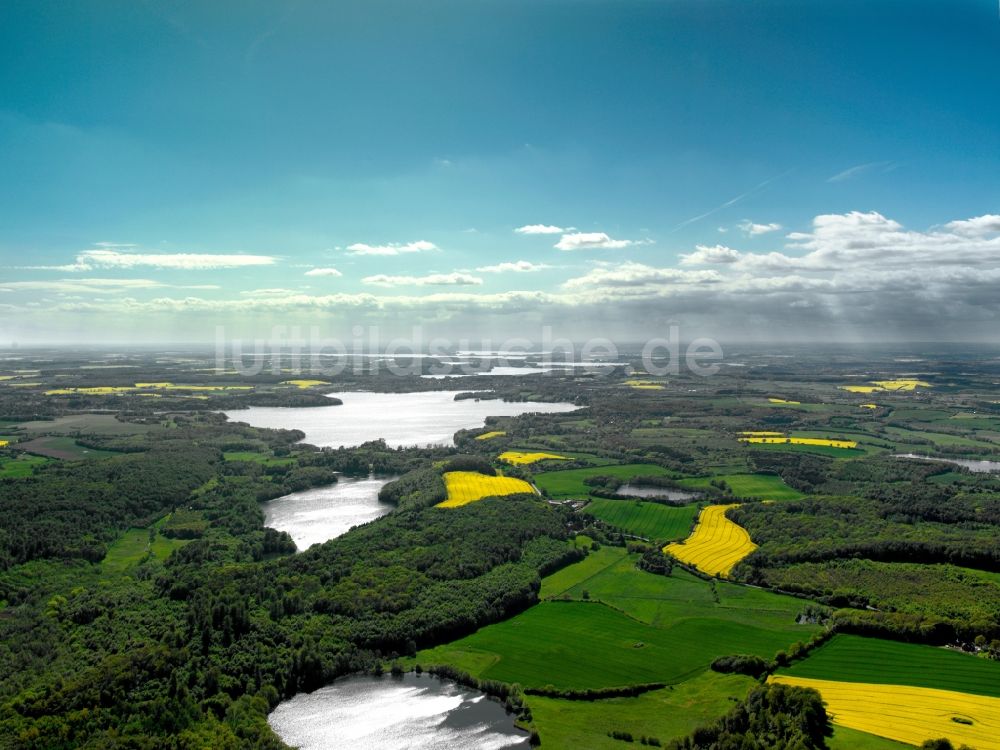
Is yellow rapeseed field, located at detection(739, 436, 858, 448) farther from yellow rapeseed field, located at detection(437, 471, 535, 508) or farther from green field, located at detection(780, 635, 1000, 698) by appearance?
green field, located at detection(780, 635, 1000, 698)

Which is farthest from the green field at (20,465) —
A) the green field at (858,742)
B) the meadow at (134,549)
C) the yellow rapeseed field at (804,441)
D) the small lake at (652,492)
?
the yellow rapeseed field at (804,441)

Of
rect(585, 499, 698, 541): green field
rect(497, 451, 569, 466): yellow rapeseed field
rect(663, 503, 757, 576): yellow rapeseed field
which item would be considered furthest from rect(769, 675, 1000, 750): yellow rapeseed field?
rect(497, 451, 569, 466): yellow rapeseed field

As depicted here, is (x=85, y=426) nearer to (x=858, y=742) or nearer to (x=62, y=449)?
(x=62, y=449)

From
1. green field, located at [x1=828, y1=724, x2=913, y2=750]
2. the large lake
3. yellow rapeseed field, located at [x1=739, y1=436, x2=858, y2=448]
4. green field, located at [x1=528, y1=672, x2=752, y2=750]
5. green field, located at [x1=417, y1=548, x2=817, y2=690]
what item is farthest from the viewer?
the large lake

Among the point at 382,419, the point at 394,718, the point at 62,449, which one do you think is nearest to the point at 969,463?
the point at 394,718

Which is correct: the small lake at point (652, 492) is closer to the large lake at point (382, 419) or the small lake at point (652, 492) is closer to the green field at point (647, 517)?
the green field at point (647, 517)

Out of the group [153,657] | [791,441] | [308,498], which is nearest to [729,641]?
[153,657]
